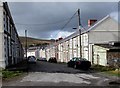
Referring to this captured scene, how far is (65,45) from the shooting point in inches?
2569

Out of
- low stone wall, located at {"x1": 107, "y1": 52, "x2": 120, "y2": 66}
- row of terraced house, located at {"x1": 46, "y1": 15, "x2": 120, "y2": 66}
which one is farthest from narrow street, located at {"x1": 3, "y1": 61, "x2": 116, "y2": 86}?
row of terraced house, located at {"x1": 46, "y1": 15, "x2": 120, "y2": 66}

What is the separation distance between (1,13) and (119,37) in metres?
26.8

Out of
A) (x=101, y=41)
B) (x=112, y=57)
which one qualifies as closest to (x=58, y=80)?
(x=112, y=57)

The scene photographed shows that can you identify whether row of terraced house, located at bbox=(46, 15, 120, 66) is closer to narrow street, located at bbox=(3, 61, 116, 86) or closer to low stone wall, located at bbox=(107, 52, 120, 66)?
low stone wall, located at bbox=(107, 52, 120, 66)

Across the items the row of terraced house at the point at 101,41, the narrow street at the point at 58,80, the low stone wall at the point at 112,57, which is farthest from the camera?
the row of terraced house at the point at 101,41

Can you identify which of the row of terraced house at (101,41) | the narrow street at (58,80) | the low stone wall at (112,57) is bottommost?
the narrow street at (58,80)

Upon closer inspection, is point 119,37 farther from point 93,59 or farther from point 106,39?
point 93,59

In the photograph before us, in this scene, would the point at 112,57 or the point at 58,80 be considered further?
the point at 112,57

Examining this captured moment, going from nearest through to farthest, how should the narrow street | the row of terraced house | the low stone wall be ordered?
the narrow street, the low stone wall, the row of terraced house

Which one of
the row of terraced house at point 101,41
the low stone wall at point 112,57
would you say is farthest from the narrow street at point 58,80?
the row of terraced house at point 101,41

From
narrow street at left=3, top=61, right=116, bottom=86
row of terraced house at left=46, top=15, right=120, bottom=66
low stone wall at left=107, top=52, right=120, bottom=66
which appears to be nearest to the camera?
narrow street at left=3, top=61, right=116, bottom=86

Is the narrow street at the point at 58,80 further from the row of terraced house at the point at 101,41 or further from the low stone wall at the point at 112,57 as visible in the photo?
Answer: the row of terraced house at the point at 101,41

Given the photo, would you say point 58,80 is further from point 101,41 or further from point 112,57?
point 101,41

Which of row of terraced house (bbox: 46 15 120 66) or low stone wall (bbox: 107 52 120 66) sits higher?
row of terraced house (bbox: 46 15 120 66)
